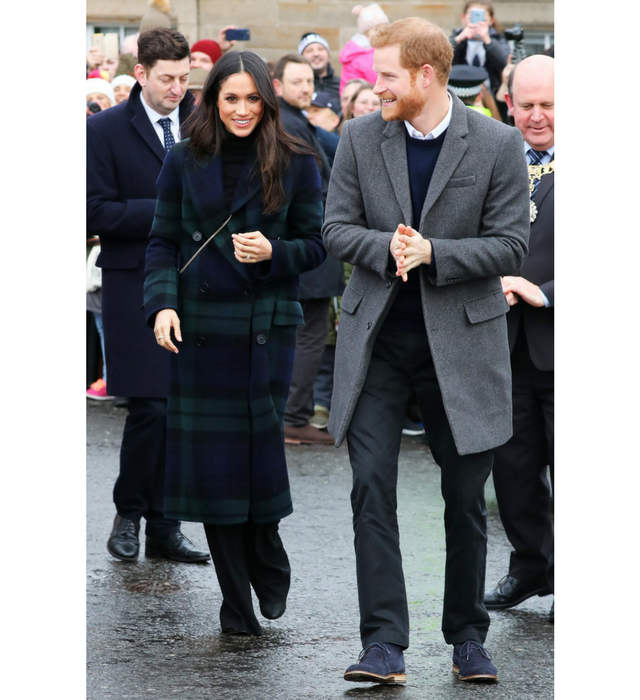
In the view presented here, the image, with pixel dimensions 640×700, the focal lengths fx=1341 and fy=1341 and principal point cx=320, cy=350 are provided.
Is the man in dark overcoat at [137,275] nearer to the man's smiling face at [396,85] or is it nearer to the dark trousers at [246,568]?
the dark trousers at [246,568]

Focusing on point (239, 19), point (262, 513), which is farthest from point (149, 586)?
point (239, 19)

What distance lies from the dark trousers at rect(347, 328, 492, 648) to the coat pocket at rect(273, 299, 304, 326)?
0.52 m

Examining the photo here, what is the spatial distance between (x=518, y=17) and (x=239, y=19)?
380 cm

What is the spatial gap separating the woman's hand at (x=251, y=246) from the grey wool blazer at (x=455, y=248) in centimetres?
30

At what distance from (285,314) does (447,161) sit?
91 cm

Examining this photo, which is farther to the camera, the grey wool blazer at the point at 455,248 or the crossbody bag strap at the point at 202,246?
the crossbody bag strap at the point at 202,246

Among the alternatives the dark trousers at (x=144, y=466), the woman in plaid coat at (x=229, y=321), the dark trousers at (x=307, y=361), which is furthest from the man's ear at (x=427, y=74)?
the dark trousers at (x=307, y=361)

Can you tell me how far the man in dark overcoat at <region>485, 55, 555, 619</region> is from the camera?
5.02 meters

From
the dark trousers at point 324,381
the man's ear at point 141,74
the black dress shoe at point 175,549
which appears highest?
the man's ear at point 141,74

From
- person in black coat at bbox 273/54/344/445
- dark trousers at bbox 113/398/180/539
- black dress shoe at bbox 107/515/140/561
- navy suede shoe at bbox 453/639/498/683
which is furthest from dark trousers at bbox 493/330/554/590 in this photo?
person in black coat at bbox 273/54/344/445

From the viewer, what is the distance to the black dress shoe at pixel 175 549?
5852mm

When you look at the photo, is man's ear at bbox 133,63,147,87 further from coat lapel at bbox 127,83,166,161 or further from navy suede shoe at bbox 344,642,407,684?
navy suede shoe at bbox 344,642,407,684

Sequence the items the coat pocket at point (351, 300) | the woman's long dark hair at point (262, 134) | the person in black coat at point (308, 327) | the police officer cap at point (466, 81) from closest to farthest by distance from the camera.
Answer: the coat pocket at point (351, 300)
the woman's long dark hair at point (262, 134)
the person in black coat at point (308, 327)
the police officer cap at point (466, 81)

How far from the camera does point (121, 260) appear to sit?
586 centimetres
